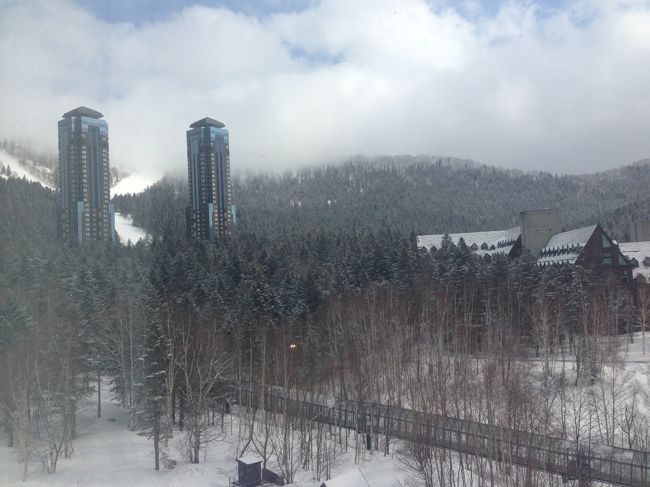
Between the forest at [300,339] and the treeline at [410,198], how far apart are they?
17.3 m

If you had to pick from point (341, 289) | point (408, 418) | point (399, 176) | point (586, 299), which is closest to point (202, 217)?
point (341, 289)

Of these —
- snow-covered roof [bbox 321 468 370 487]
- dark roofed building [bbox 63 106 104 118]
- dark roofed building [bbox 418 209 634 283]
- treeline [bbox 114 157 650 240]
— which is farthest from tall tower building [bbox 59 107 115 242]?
dark roofed building [bbox 418 209 634 283]

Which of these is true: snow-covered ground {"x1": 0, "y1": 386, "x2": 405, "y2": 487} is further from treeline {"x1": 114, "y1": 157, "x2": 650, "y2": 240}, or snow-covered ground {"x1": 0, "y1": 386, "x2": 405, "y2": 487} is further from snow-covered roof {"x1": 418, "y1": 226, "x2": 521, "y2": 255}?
snow-covered roof {"x1": 418, "y1": 226, "x2": 521, "y2": 255}

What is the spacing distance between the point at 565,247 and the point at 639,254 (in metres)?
6.52

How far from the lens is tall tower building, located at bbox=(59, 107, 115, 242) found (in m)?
20.8

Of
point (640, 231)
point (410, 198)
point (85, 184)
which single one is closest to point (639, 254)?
point (640, 231)

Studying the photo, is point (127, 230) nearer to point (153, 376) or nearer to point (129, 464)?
point (153, 376)

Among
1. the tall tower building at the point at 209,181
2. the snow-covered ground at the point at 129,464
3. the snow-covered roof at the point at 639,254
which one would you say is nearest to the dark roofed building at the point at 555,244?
the snow-covered roof at the point at 639,254

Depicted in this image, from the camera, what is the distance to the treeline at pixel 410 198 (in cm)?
5164

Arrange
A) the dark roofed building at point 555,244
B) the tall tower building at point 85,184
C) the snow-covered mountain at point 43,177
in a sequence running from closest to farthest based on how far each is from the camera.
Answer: the snow-covered mountain at point 43,177 → the tall tower building at point 85,184 → the dark roofed building at point 555,244

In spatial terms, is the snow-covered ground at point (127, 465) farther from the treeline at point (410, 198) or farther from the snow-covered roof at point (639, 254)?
the snow-covered roof at point (639, 254)

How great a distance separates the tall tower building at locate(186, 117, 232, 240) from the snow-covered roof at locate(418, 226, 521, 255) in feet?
49.1

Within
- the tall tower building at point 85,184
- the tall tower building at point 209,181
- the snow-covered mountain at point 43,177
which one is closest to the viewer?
the snow-covered mountain at point 43,177

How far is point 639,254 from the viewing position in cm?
3794
